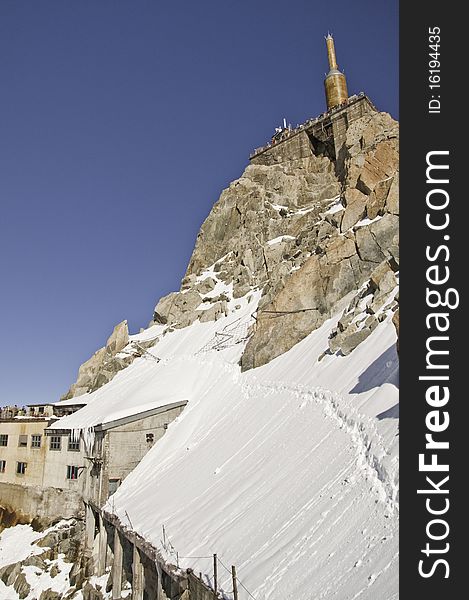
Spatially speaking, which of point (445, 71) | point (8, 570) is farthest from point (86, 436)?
point (445, 71)

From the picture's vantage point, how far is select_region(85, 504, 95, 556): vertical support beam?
1153 inches

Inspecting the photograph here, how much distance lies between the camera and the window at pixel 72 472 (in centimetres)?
3709

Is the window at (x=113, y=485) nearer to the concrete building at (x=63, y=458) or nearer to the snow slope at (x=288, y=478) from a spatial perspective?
the concrete building at (x=63, y=458)

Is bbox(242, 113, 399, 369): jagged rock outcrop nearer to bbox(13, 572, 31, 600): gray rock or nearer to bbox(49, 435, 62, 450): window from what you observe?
bbox(49, 435, 62, 450): window

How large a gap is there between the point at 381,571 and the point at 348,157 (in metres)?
53.5

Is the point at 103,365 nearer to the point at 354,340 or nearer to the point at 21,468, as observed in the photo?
the point at 21,468

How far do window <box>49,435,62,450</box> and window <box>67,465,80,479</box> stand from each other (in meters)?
2.53

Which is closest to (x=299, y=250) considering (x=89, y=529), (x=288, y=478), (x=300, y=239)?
(x=300, y=239)

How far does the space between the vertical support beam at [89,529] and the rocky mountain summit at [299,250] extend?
14922 millimetres

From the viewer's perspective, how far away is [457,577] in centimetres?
688

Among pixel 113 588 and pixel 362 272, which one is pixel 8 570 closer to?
pixel 113 588

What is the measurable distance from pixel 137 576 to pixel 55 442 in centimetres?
2414

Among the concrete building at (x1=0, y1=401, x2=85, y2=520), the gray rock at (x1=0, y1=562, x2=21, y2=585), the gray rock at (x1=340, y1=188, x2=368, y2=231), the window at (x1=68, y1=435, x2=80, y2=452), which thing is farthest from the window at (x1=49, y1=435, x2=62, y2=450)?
the gray rock at (x1=340, y1=188, x2=368, y2=231)

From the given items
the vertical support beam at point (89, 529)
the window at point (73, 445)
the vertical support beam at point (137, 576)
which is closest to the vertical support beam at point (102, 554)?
the vertical support beam at point (89, 529)
